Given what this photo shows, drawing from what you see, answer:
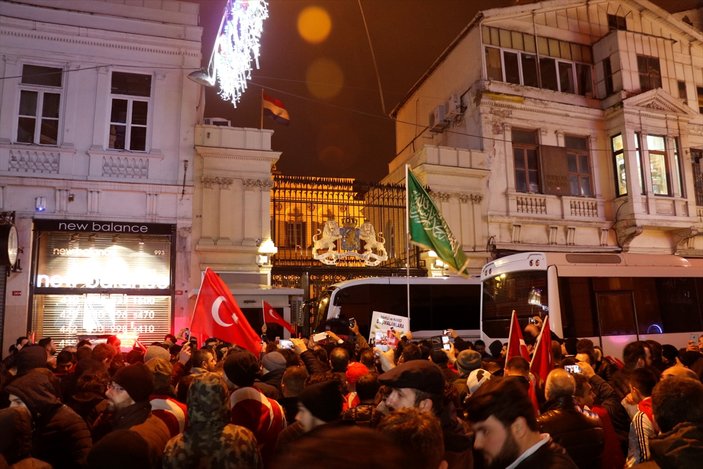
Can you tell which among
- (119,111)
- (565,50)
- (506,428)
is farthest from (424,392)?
(565,50)

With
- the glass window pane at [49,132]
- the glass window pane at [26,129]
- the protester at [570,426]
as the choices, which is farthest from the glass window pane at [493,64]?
the protester at [570,426]

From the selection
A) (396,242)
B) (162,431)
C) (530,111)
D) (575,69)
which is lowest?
(162,431)

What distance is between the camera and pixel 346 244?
18.7 meters

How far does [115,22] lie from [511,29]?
1465 cm

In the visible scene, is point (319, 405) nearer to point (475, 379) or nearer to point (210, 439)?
point (210, 439)

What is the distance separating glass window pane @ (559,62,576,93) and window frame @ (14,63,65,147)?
18.5 metres

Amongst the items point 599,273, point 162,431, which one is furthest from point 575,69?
point 162,431

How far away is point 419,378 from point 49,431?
2718 millimetres

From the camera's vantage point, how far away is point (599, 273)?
13.6 m

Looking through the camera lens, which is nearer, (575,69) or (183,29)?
(183,29)

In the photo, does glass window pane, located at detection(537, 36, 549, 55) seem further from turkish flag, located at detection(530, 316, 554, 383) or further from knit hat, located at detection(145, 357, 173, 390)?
knit hat, located at detection(145, 357, 173, 390)

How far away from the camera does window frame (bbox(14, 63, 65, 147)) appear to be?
16.1 meters

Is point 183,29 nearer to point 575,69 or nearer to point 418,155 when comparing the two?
point 418,155

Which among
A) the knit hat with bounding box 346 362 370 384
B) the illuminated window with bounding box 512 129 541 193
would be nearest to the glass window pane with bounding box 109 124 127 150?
the knit hat with bounding box 346 362 370 384
